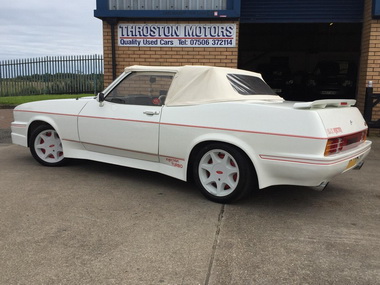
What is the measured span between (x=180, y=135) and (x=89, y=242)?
1522mm

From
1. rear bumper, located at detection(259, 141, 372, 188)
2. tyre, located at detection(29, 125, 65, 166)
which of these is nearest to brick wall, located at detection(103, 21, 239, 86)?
tyre, located at detection(29, 125, 65, 166)

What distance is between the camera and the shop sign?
8.07 meters

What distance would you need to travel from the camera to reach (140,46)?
329 inches

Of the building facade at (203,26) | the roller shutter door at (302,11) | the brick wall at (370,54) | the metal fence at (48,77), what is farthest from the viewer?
the metal fence at (48,77)

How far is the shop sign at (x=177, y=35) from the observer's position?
8.07 metres

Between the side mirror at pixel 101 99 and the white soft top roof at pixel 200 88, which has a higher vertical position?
the white soft top roof at pixel 200 88

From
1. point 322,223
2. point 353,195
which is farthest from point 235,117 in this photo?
point 353,195

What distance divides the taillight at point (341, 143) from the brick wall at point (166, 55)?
462 centimetres

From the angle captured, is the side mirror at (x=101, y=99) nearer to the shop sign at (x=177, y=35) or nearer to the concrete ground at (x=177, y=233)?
the concrete ground at (x=177, y=233)

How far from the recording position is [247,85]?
452cm

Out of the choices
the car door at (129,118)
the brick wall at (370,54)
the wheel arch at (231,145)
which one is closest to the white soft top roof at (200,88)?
the car door at (129,118)

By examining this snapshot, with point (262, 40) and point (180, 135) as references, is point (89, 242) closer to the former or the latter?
point (180, 135)

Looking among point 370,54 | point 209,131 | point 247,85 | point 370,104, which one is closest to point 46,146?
point 209,131

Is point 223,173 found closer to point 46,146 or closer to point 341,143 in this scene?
point 341,143
